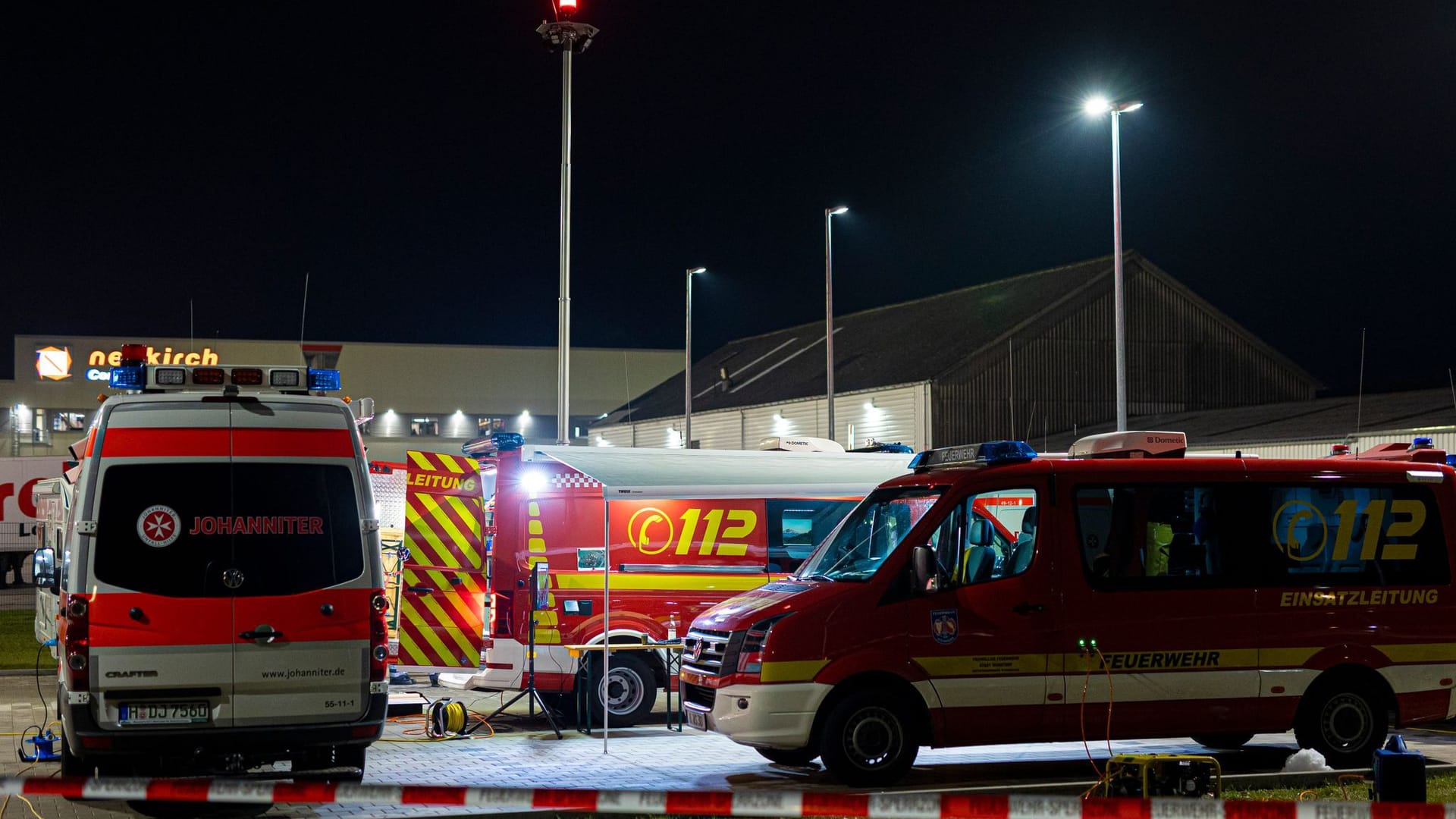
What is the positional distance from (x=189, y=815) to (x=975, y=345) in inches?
1406

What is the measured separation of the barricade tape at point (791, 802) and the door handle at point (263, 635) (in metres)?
2.74

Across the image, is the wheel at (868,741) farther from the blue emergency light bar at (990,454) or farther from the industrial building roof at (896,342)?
the industrial building roof at (896,342)

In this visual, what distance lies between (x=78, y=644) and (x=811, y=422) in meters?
39.9

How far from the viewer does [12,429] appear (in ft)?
214

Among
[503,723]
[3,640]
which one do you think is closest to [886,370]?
[3,640]

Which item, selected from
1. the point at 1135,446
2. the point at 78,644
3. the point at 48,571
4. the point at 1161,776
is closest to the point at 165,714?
the point at 78,644

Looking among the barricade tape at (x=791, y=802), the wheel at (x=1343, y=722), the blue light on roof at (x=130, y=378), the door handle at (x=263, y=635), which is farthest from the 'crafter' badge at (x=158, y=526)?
the wheel at (x=1343, y=722)

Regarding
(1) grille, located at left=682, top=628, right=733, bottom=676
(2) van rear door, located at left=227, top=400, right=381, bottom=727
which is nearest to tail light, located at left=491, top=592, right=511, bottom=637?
(1) grille, located at left=682, top=628, right=733, bottom=676

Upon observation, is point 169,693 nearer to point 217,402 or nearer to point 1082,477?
point 217,402

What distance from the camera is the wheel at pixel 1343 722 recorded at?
36.9 feet

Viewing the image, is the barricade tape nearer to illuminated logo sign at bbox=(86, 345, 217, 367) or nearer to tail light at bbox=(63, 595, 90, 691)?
tail light at bbox=(63, 595, 90, 691)

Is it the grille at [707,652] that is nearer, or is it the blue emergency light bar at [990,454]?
the grille at [707,652]

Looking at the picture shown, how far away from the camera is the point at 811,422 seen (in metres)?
48.0

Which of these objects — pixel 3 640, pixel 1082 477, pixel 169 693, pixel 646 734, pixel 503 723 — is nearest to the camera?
pixel 169 693
